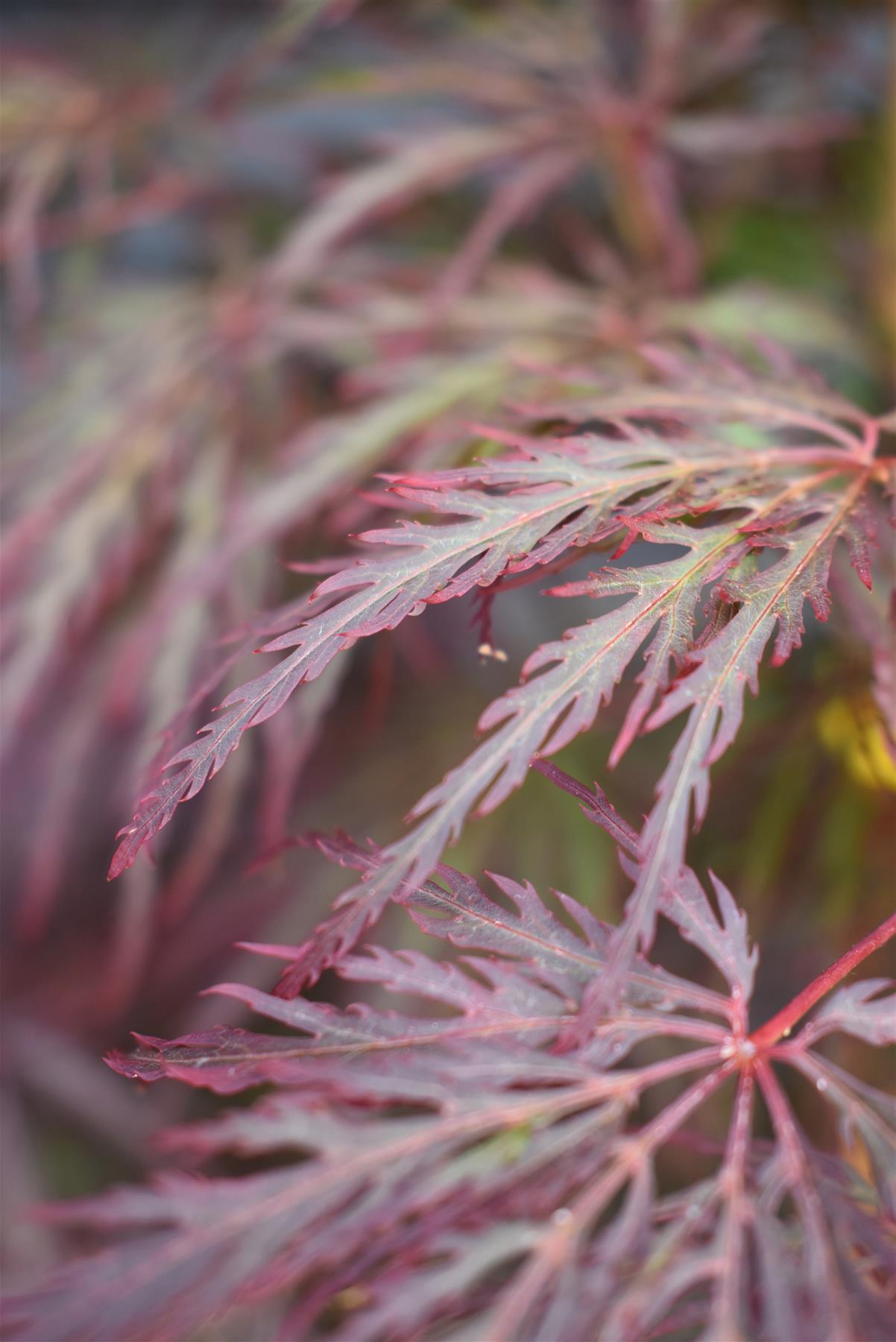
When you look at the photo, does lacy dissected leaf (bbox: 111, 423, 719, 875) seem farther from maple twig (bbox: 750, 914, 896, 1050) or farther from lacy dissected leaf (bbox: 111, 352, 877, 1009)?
maple twig (bbox: 750, 914, 896, 1050)

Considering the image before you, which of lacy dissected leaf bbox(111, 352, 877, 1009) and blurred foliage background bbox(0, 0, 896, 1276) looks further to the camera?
blurred foliage background bbox(0, 0, 896, 1276)

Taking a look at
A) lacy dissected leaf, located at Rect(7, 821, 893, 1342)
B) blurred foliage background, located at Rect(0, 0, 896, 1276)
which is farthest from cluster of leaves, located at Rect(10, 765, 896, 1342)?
blurred foliage background, located at Rect(0, 0, 896, 1276)

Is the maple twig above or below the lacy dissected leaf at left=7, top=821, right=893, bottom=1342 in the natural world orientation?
above

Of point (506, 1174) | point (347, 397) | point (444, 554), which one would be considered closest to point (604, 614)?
point (444, 554)

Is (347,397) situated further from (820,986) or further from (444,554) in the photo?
(820,986)

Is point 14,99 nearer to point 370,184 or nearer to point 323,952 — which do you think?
point 370,184

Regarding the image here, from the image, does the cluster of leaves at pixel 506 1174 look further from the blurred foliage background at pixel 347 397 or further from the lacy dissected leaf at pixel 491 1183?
the blurred foliage background at pixel 347 397
